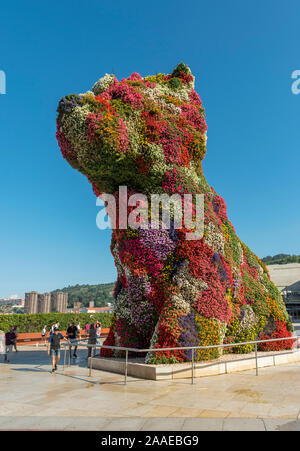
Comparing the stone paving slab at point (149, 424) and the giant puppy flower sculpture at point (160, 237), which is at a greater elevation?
the giant puppy flower sculpture at point (160, 237)

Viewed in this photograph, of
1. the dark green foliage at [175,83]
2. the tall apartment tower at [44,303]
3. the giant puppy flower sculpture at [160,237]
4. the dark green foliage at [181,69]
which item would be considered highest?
the dark green foliage at [181,69]

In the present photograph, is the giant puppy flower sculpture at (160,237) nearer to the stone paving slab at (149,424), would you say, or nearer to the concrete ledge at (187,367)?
the concrete ledge at (187,367)

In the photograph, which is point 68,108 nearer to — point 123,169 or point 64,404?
point 123,169

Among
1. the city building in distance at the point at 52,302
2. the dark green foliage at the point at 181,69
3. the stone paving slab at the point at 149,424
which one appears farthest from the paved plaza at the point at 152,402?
the city building in distance at the point at 52,302

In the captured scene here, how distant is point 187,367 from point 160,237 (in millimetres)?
3945

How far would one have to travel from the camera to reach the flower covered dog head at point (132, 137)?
1075 centimetres

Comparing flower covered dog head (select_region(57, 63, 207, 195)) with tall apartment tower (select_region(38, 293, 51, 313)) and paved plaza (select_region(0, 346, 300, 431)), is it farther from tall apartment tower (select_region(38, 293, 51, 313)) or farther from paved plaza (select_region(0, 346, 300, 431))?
tall apartment tower (select_region(38, 293, 51, 313))

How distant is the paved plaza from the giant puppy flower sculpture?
154 cm

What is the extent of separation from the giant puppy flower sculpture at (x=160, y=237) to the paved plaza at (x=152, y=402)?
5.06 ft

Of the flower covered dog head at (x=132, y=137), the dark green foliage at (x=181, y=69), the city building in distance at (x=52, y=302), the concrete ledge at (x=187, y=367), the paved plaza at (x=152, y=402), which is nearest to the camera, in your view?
the paved plaza at (x=152, y=402)

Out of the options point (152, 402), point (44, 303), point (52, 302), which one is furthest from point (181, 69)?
point (52, 302)

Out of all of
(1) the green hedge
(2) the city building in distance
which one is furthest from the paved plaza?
(2) the city building in distance

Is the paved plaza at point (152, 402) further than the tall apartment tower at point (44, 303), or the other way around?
the tall apartment tower at point (44, 303)
